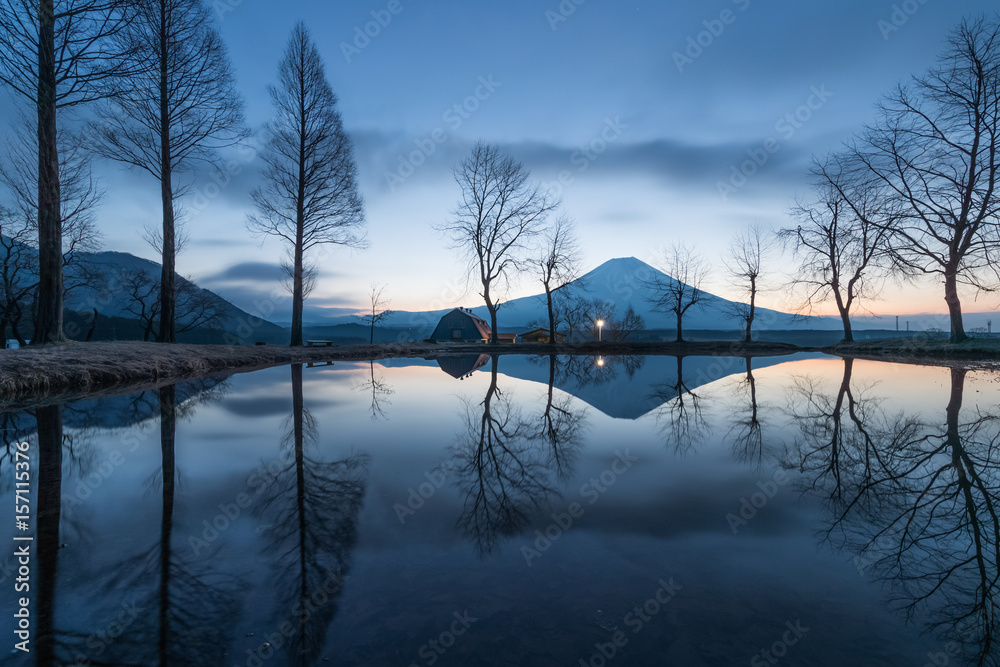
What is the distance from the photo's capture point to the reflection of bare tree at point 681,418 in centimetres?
550

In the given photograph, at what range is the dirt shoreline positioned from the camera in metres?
8.57

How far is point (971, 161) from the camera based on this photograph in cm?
1894

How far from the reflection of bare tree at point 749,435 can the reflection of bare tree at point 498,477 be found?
2013 millimetres

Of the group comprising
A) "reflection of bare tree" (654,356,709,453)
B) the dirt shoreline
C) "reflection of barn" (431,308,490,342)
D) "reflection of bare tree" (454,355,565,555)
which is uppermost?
"reflection of barn" (431,308,490,342)

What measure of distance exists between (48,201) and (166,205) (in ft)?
15.1

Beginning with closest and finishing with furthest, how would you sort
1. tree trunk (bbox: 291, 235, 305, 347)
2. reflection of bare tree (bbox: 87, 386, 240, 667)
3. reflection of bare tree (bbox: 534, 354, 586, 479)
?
reflection of bare tree (bbox: 87, 386, 240, 667)
reflection of bare tree (bbox: 534, 354, 586, 479)
tree trunk (bbox: 291, 235, 305, 347)

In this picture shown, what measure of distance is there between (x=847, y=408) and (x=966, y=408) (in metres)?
1.63

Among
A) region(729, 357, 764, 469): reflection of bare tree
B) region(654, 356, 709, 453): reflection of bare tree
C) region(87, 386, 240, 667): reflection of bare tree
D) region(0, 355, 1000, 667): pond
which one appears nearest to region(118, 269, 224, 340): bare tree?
region(0, 355, 1000, 667): pond

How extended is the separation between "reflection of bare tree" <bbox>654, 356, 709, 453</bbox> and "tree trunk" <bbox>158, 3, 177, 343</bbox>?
16485mm

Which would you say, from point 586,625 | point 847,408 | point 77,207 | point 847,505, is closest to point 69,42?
point 77,207

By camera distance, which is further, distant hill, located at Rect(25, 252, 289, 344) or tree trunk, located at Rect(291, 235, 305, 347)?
distant hill, located at Rect(25, 252, 289, 344)

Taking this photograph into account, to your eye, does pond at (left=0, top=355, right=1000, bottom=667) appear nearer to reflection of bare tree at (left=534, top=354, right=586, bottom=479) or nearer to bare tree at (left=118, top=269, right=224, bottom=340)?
reflection of bare tree at (left=534, top=354, right=586, bottom=479)

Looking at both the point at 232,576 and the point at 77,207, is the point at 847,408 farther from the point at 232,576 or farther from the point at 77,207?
the point at 77,207

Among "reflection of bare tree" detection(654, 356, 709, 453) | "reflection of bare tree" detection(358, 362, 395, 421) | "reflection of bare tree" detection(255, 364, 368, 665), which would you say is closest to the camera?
"reflection of bare tree" detection(255, 364, 368, 665)
